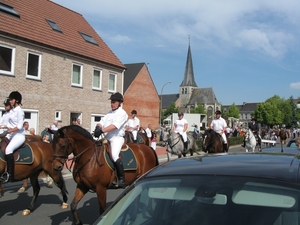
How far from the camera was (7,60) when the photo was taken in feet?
71.7

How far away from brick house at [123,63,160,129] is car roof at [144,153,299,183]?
3949 cm

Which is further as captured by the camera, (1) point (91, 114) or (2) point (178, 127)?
(1) point (91, 114)

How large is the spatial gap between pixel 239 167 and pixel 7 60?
2107 centimetres

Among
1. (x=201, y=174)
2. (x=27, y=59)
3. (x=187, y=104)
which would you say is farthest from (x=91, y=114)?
(x=187, y=104)

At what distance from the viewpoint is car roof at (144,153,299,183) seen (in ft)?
9.56

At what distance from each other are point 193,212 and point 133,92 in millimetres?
42140

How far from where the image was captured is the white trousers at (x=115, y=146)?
6945 mm

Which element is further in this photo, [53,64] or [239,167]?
[53,64]

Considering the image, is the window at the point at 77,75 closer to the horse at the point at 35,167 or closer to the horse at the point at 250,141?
the horse at the point at 250,141

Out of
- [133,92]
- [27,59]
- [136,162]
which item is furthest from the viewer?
[133,92]

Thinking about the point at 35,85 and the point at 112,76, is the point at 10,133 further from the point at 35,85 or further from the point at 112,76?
the point at 112,76

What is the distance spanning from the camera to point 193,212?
2885mm

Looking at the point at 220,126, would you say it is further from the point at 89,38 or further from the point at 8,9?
the point at 89,38

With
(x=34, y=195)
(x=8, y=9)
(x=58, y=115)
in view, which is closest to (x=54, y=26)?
(x=8, y=9)
